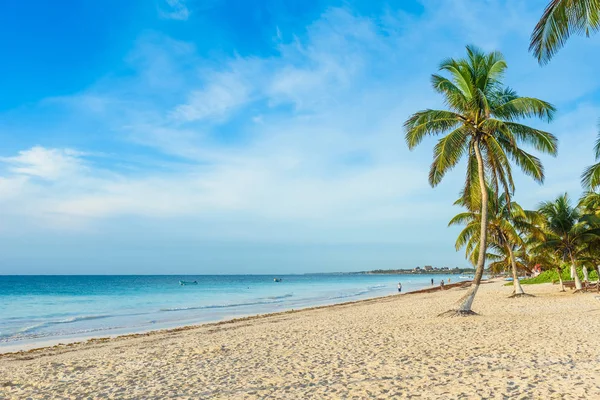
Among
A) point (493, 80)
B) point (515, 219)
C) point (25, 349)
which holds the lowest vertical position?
point (25, 349)

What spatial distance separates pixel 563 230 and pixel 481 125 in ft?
45.4

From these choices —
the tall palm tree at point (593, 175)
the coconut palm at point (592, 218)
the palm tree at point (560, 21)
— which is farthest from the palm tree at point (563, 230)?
the palm tree at point (560, 21)

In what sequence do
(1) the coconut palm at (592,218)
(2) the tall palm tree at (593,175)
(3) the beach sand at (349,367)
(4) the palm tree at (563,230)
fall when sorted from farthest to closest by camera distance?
(4) the palm tree at (563,230), (1) the coconut palm at (592,218), (2) the tall palm tree at (593,175), (3) the beach sand at (349,367)

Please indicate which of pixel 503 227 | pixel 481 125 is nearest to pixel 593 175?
pixel 481 125

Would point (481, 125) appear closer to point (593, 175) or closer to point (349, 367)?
point (593, 175)

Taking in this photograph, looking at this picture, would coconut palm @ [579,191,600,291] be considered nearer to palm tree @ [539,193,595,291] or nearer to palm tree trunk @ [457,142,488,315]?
palm tree @ [539,193,595,291]

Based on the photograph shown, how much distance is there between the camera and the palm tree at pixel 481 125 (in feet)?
46.4

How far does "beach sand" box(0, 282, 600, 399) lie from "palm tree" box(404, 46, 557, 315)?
4.70m

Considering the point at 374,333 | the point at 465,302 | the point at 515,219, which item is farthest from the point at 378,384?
the point at 515,219

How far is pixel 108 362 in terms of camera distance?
9336 millimetres

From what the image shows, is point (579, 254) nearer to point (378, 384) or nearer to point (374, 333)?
point (374, 333)

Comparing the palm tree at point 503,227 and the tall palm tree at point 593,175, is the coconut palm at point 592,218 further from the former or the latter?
the tall palm tree at point 593,175

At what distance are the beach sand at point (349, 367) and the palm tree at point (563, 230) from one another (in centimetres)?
1329

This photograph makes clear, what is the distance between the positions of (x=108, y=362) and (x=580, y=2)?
38.0 ft
